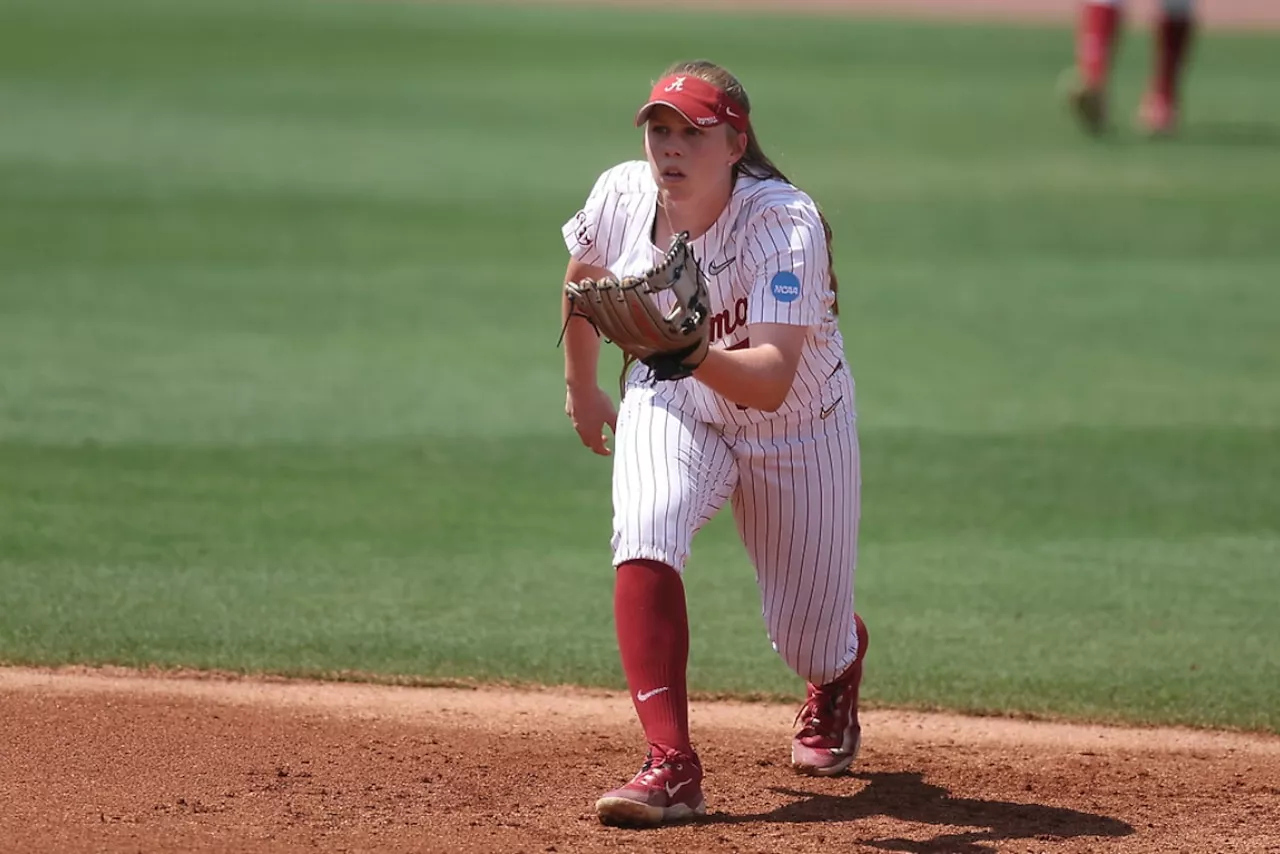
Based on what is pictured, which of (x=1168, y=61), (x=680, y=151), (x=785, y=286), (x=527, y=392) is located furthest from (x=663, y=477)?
(x=1168, y=61)

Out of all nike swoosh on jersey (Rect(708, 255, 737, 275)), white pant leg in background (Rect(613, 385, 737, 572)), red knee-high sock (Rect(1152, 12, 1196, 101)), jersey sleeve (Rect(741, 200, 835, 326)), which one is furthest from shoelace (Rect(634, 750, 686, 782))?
red knee-high sock (Rect(1152, 12, 1196, 101))

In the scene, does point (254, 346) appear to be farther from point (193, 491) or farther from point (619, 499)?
point (619, 499)

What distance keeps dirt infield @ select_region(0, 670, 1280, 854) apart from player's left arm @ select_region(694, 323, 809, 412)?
0.92m

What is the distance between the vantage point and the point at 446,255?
1145 cm

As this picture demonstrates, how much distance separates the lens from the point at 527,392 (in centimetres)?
848

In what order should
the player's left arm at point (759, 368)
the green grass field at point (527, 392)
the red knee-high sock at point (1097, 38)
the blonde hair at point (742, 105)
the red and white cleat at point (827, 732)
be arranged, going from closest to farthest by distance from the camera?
the player's left arm at point (759, 368)
the blonde hair at point (742, 105)
the red and white cleat at point (827, 732)
the green grass field at point (527, 392)
the red knee-high sock at point (1097, 38)

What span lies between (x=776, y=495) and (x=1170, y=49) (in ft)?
41.0

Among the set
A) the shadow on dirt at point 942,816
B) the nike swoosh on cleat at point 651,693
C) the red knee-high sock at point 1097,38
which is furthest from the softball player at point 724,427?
the red knee-high sock at point 1097,38

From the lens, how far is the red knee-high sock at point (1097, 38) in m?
14.9

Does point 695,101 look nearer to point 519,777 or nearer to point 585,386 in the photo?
point 585,386

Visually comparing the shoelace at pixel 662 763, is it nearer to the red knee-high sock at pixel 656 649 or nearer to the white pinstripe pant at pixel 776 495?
the red knee-high sock at pixel 656 649

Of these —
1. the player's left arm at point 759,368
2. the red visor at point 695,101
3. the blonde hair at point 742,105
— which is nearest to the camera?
the player's left arm at point 759,368

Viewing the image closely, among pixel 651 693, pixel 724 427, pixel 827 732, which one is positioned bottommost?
pixel 827 732

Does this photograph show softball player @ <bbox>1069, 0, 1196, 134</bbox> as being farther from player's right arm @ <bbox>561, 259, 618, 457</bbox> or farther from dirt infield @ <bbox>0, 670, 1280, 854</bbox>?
player's right arm @ <bbox>561, 259, 618, 457</bbox>
